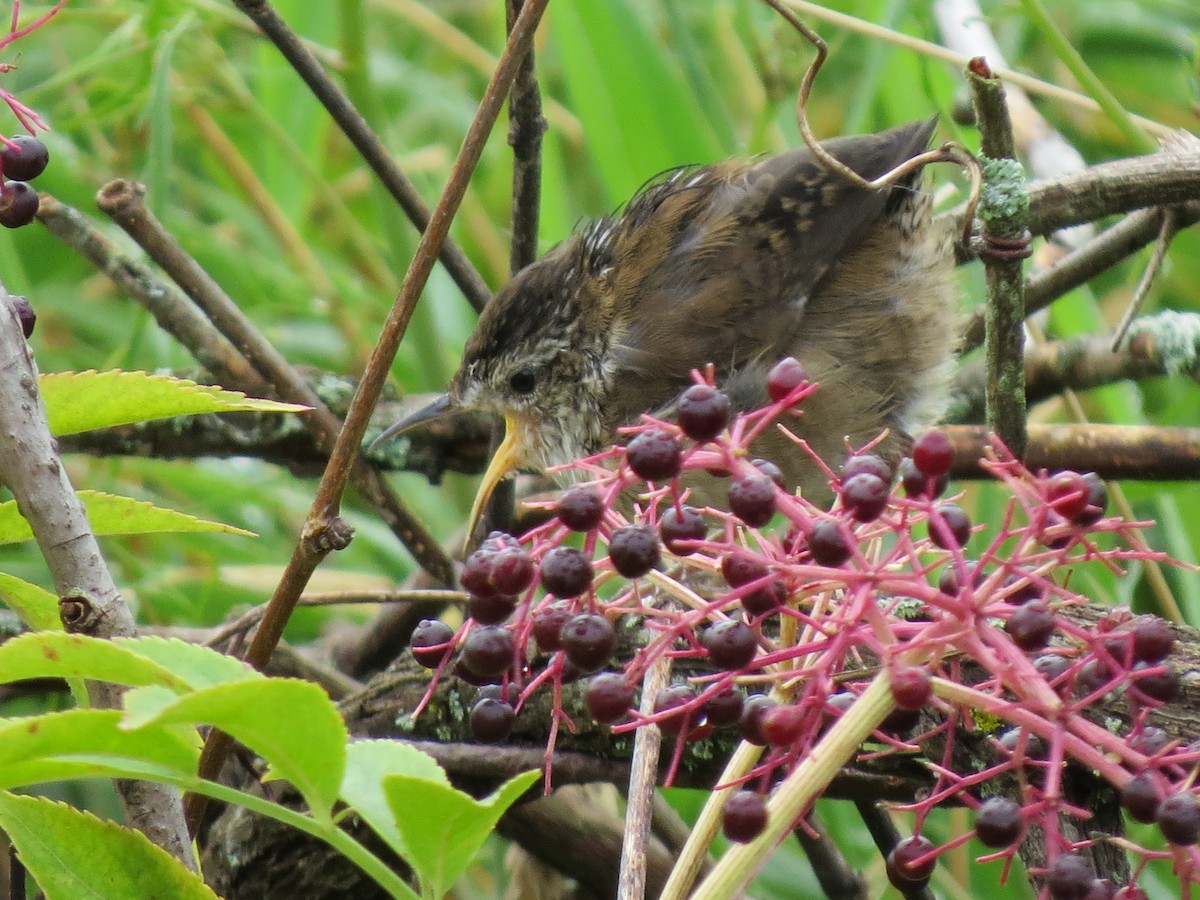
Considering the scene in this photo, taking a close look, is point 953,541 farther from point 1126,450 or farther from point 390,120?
point 390,120

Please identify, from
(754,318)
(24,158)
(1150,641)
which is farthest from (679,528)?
(754,318)

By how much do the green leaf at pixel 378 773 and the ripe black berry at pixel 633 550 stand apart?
0.26m

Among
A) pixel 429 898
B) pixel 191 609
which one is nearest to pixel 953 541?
pixel 429 898

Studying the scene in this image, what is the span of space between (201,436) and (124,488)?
82cm

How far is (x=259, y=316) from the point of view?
176 inches

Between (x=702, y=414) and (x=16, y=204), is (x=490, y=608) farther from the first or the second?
(x=16, y=204)

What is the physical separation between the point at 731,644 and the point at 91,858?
57cm

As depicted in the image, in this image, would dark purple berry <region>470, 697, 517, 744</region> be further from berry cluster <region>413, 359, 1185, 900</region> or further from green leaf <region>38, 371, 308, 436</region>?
green leaf <region>38, 371, 308, 436</region>

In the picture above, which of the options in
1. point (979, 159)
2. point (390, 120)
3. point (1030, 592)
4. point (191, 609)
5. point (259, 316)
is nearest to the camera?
point (1030, 592)

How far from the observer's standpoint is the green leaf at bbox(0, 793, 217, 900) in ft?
3.88

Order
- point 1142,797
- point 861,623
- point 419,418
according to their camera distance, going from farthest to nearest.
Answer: point 419,418, point 861,623, point 1142,797

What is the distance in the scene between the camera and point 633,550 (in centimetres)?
126

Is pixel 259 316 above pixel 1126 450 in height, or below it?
above

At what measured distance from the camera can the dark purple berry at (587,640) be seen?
1.30m
